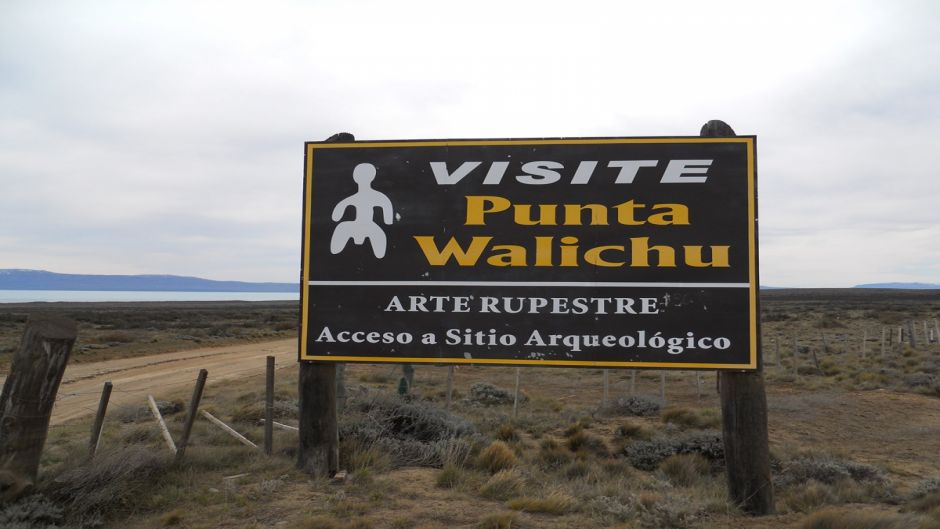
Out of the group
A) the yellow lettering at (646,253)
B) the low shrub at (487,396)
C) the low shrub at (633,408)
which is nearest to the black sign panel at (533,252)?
the yellow lettering at (646,253)

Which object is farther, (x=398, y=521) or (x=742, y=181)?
(x=742, y=181)

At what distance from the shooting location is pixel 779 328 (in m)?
41.4

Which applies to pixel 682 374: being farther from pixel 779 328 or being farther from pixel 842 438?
pixel 779 328

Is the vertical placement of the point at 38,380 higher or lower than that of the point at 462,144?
lower

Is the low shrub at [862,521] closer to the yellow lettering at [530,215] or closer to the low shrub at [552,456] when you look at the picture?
the yellow lettering at [530,215]

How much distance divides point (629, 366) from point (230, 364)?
20.5 metres

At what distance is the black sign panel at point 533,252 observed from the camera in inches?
240

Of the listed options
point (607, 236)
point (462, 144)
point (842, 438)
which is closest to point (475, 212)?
point (462, 144)

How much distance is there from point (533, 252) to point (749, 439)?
269cm

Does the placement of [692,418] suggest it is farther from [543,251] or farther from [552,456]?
[543,251]

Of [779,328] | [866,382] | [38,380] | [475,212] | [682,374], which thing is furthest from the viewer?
[779,328]

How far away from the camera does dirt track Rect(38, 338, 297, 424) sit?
47.3 ft

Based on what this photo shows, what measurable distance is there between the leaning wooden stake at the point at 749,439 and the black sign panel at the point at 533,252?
0.25 meters

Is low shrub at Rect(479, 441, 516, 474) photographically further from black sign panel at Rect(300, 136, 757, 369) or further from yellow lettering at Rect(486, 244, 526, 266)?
yellow lettering at Rect(486, 244, 526, 266)
